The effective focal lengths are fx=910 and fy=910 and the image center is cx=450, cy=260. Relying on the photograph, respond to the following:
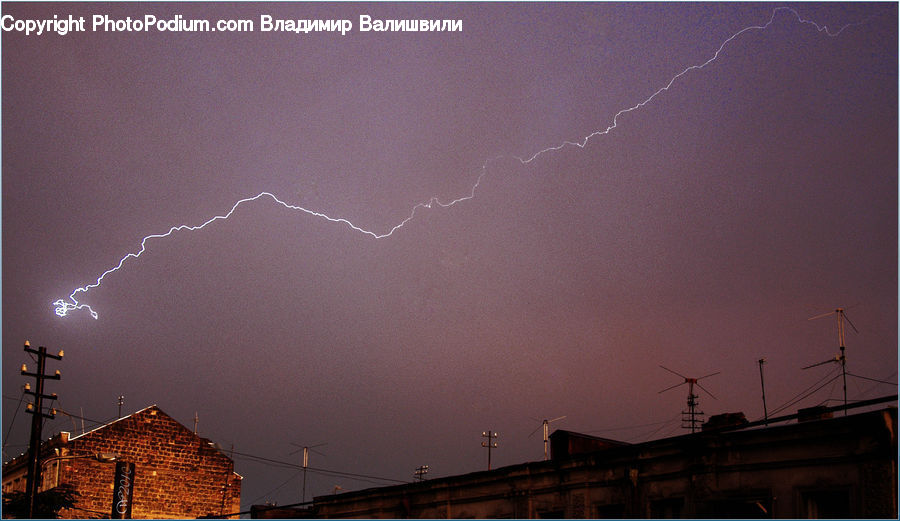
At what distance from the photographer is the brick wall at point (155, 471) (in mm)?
43156

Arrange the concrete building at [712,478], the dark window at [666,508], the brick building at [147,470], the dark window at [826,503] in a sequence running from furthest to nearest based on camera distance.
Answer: the brick building at [147,470]
the dark window at [666,508]
the dark window at [826,503]
the concrete building at [712,478]

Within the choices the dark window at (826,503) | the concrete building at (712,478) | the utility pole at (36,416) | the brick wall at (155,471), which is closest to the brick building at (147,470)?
the brick wall at (155,471)

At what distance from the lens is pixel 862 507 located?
1631cm

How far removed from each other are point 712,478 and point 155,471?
33.2 metres

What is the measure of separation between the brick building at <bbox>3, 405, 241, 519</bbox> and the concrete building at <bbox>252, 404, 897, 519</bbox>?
72.3ft

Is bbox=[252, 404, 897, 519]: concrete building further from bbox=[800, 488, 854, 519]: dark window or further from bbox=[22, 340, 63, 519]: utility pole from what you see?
bbox=[22, 340, 63, 519]: utility pole

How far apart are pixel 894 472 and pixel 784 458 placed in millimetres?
2281

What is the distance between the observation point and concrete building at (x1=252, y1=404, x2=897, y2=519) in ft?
54.2

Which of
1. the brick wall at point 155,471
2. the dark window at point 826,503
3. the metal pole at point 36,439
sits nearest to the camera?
the dark window at point 826,503

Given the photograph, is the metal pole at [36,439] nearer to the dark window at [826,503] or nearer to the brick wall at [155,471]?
the brick wall at [155,471]

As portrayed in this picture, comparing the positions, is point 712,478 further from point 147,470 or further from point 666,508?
point 147,470

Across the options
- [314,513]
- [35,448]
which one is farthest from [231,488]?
[35,448]

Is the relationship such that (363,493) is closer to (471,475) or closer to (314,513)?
(314,513)

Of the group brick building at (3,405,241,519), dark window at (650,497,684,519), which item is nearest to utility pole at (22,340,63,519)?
brick building at (3,405,241,519)
